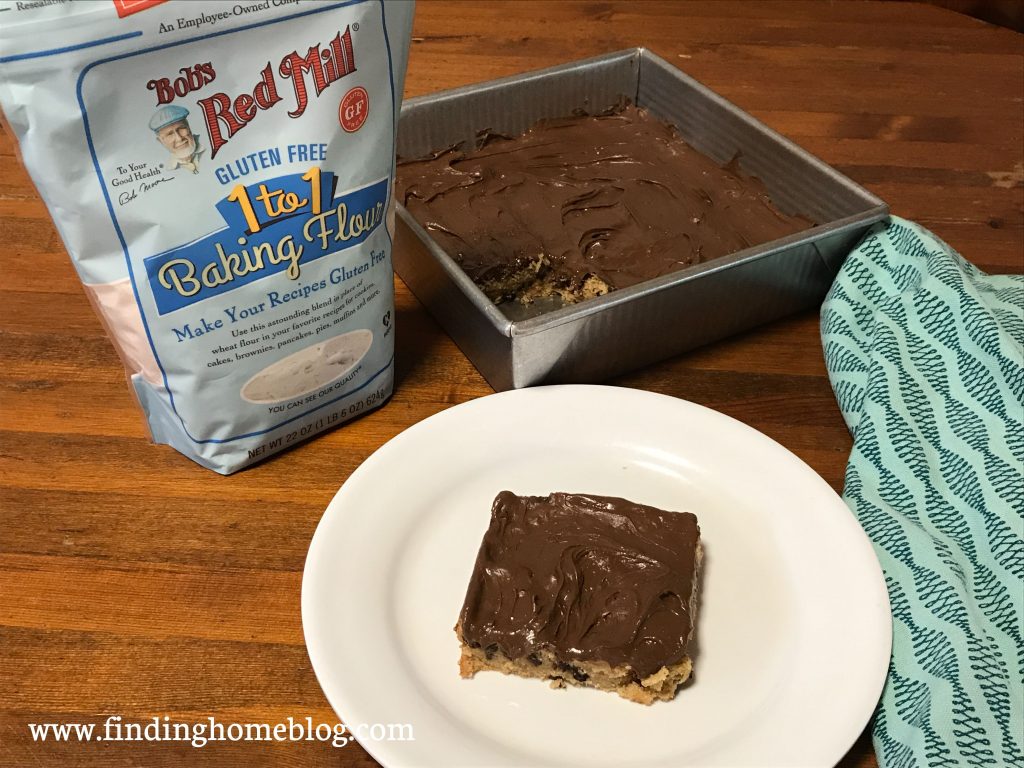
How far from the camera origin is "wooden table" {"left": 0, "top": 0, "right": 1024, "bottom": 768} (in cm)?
105

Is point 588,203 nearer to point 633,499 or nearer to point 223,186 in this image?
point 633,499

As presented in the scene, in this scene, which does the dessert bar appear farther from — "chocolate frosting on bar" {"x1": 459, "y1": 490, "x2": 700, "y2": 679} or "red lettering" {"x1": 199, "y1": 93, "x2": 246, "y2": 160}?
"red lettering" {"x1": 199, "y1": 93, "x2": 246, "y2": 160}

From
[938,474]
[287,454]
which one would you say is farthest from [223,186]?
[938,474]

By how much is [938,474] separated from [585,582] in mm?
539

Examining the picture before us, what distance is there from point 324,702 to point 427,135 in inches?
45.9

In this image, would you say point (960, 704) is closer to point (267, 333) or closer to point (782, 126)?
point (267, 333)

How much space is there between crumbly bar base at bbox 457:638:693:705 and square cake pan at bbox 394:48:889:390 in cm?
43

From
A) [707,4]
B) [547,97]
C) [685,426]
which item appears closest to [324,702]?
[685,426]

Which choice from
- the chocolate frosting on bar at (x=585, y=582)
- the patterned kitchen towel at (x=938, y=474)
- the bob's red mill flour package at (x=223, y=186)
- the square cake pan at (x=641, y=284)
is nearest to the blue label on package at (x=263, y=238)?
the bob's red mill flour package at (x=223, y=186)

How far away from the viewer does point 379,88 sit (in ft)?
3.62

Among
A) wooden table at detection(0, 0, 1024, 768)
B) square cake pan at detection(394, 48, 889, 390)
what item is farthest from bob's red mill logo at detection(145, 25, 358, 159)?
square cake pan at detection(394, 48, 889, 390)

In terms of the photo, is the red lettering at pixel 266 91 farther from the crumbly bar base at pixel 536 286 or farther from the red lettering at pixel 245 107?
the crumbly bar base at pixel 536 286

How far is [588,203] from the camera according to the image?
66.9 inches

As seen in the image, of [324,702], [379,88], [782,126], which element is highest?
[379,88]
